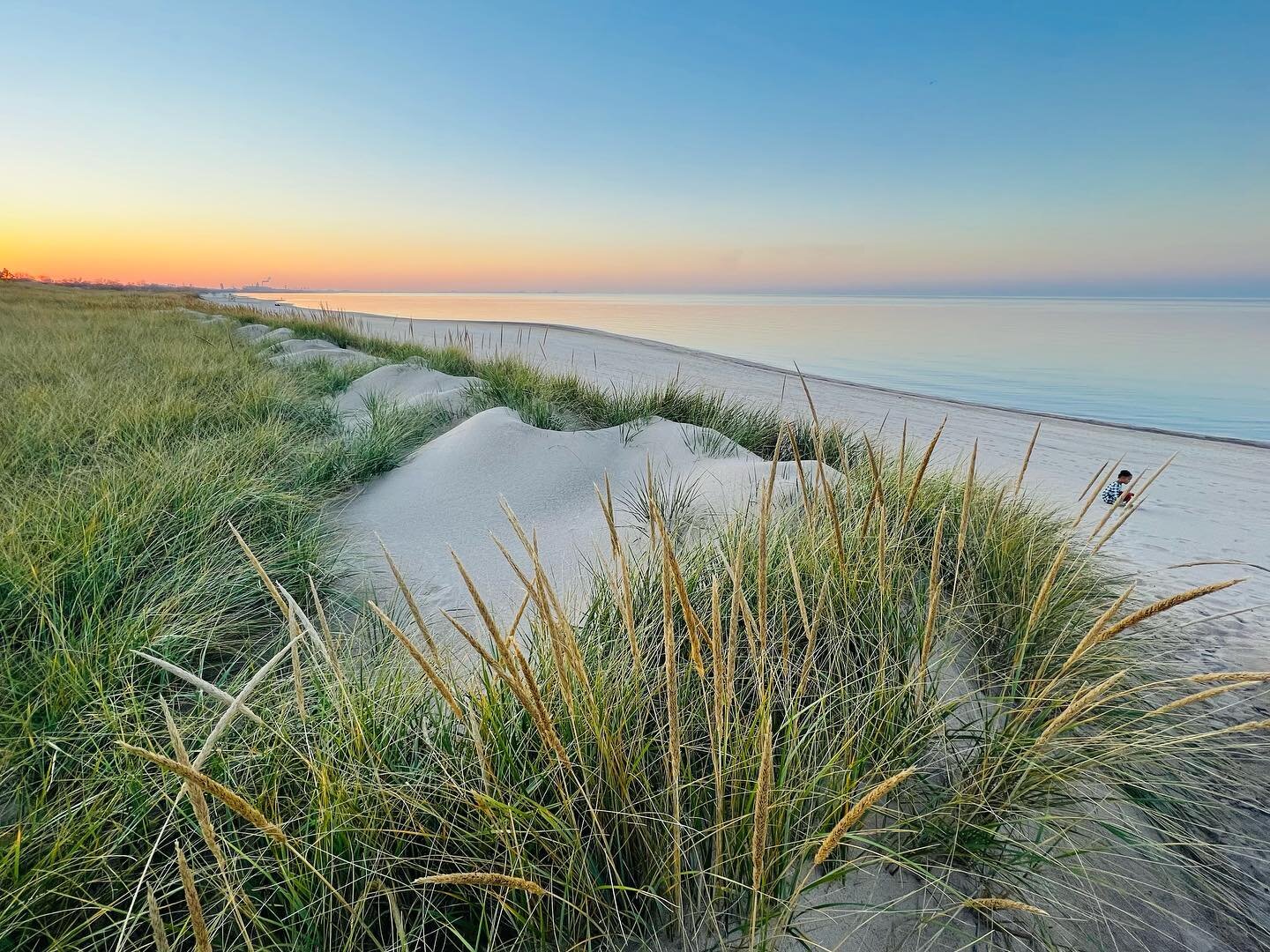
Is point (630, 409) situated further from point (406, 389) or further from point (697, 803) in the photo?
point (697, 803)

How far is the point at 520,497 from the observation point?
3707 mm

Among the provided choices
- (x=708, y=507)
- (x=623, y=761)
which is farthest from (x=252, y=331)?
(x=623, y=761)

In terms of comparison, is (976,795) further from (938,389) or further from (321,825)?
(938,389)

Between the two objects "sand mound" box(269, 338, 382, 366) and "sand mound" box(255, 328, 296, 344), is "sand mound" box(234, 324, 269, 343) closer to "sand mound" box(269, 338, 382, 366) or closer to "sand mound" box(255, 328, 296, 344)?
"sand mound" box(255, 328, 296, 344)

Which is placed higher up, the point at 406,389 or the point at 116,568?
the point at 116,568

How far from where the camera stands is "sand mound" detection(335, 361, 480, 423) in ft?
18.6

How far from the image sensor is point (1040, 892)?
113cm

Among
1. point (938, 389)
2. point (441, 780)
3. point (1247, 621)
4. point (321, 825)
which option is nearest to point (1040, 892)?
point (441, 780)

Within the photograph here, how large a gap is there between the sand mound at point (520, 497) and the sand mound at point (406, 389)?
4.40 ft

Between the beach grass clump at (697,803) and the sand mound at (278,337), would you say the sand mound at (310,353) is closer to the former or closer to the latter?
the sand mound at (278,337)

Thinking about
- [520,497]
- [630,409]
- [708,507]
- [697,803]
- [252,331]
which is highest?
[697,803]

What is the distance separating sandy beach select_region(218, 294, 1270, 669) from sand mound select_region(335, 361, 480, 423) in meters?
1.64

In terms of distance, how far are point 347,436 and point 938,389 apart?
980cm

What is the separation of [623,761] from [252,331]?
16.3m
